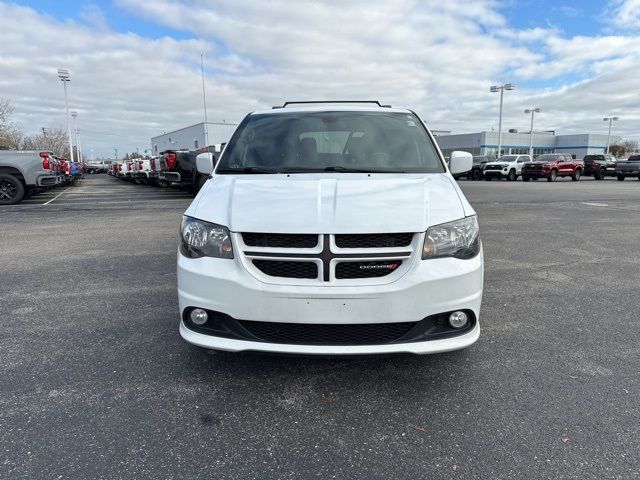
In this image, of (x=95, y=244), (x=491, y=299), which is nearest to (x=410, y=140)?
(x=491, y=299)

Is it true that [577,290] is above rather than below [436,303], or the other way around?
below

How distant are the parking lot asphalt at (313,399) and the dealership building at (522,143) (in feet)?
266

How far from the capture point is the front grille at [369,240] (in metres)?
2.57

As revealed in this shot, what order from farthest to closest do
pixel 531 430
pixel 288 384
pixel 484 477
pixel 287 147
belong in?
pixel 287 147, pixel 288 384, pixel 531 430, pixel 484 477

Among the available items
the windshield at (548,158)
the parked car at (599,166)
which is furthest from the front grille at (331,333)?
the parked car at (599,166)

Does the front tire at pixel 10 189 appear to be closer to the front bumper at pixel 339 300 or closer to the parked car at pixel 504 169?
the front bumper at pixel 339 300

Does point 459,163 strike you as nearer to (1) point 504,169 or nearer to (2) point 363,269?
(2) point 363,269

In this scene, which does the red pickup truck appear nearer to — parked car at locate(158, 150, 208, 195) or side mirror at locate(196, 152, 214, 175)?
parked car at locate(158, 150, 208, 195)

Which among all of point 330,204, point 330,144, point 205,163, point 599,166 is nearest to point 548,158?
point 599,166

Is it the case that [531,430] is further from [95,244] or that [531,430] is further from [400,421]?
[95,244]

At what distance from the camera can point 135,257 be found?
6.56m

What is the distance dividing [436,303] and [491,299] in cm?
228

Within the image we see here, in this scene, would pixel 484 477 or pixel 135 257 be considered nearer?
pixel 484 477

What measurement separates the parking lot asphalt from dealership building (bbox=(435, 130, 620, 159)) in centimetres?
8098
